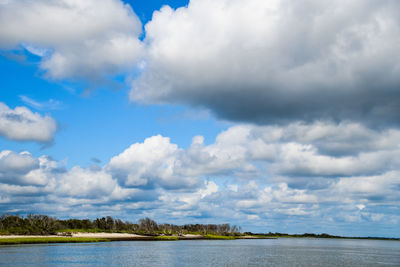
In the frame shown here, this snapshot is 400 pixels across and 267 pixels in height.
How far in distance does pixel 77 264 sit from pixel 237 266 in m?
34.1

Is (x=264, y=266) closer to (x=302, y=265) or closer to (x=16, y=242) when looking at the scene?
(x=302, y=265)

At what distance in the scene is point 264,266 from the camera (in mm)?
81625

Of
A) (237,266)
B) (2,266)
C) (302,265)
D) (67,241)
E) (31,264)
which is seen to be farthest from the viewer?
(67,241)

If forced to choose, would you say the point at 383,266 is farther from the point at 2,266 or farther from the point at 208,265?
the point at 2,266

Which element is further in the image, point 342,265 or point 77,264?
point 342,265

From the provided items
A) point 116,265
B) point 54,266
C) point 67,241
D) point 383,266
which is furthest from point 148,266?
point 67,241

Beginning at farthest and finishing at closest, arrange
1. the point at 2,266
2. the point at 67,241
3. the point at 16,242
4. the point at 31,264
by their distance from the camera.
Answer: the point at 67,241 → the point at 16,242 → the point at 31,264 → the point at 2,266

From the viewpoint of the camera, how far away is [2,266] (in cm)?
6912

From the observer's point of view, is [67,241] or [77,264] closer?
[77,264]

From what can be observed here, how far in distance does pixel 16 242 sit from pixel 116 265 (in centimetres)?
9013

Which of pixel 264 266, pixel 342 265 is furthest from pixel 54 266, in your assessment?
pixel 342 265

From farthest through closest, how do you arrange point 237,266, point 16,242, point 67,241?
point 67,241
point 16,242
point 237,266

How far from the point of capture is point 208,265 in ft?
266

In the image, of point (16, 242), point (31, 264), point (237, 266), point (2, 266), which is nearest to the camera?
point (2, 266)
